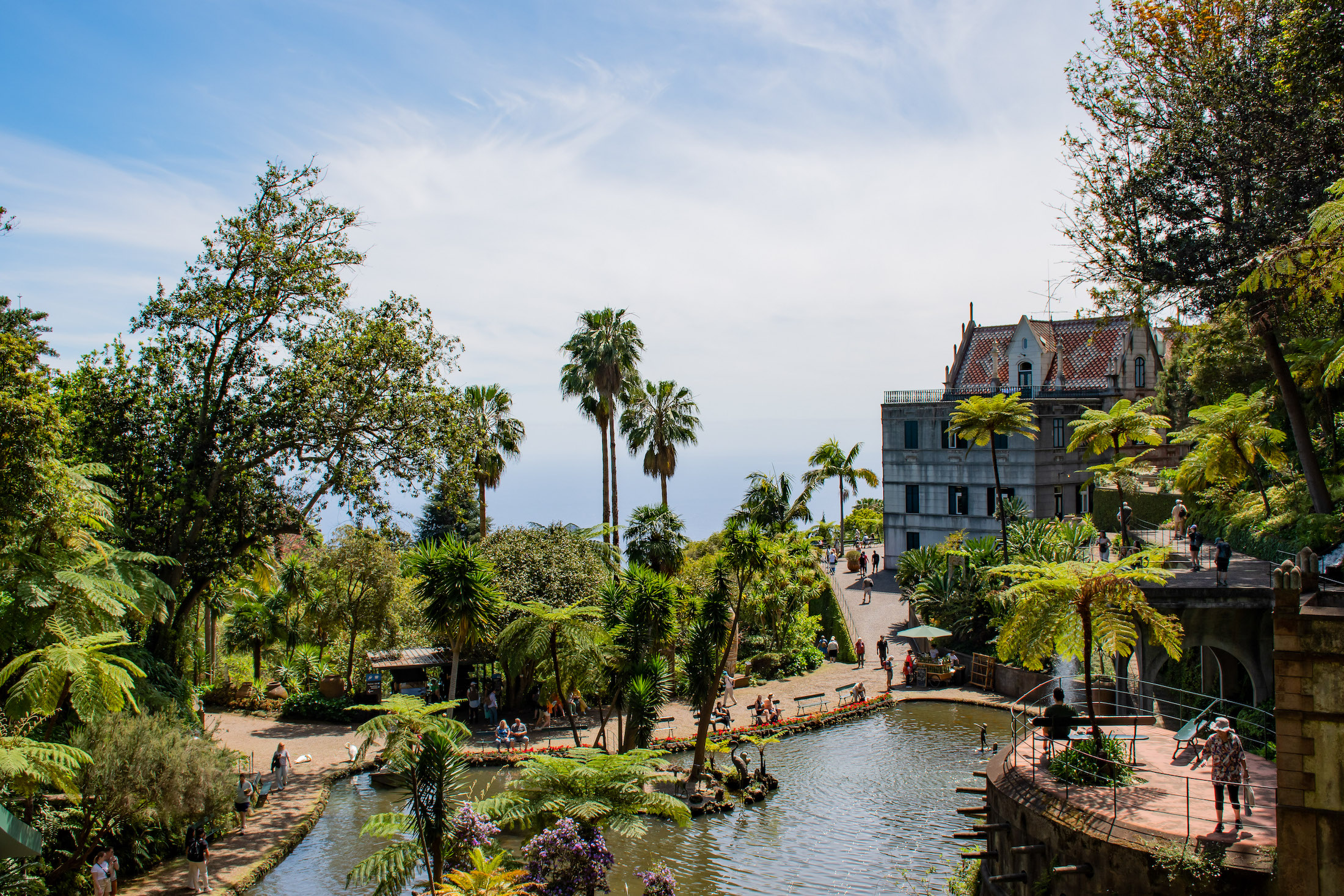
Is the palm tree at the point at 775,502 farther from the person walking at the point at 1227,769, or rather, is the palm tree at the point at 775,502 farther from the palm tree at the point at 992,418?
the person walking at the point at 1227,769

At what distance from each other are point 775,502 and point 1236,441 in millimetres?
21211

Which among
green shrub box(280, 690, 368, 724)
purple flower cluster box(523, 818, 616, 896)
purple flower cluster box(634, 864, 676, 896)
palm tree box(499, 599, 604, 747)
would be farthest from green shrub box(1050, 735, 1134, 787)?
green shrub box(280, 690, 368, 724)

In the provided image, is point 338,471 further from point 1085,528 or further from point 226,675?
point 1085,528

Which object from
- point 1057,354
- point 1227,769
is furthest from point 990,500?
point 1227,769

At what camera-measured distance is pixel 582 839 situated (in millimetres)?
13977

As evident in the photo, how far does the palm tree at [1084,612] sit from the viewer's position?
1466 centimetres

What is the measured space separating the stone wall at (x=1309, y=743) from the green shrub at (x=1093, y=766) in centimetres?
293

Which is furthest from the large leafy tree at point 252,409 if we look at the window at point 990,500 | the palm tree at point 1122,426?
the window at point 990,500

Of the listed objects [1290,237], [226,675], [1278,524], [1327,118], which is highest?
[1327,118]

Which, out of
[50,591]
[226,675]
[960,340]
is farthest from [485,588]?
[960,340]

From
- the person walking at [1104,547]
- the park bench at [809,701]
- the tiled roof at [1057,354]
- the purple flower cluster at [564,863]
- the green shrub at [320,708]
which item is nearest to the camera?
the purple flower cluster at [564,863]

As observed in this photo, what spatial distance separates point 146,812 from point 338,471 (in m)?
10.5

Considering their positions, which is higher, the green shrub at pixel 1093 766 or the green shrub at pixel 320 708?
the green shrub at pixel 1093 766

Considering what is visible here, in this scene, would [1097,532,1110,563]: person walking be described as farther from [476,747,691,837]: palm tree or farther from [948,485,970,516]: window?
[476,747,691,837]: palm tree
